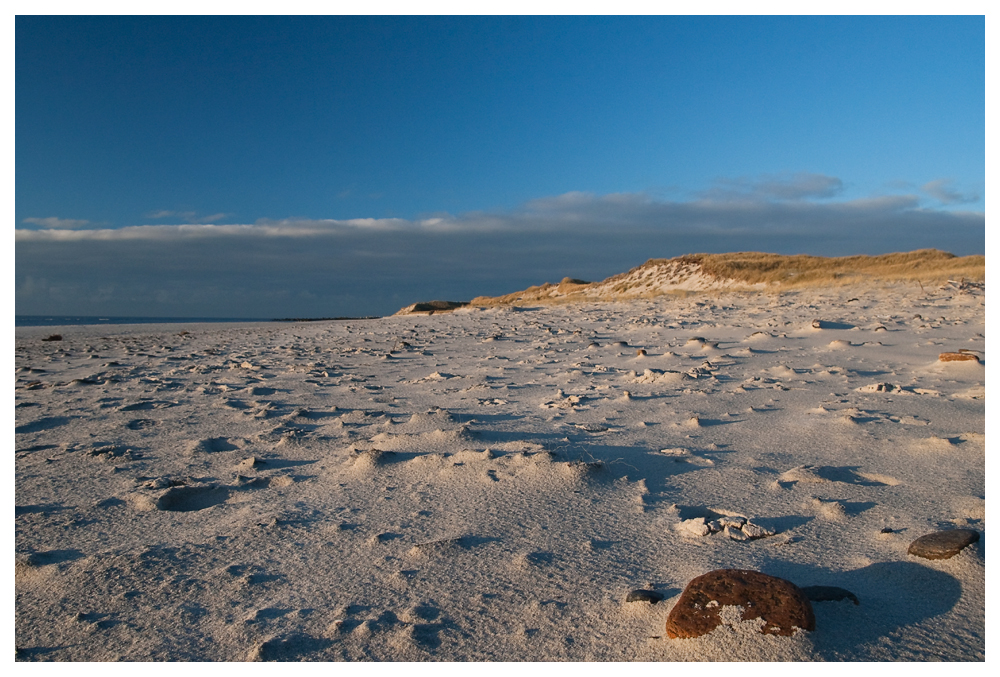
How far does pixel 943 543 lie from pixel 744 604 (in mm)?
937

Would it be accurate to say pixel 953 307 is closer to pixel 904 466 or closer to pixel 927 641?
pixel 904 466

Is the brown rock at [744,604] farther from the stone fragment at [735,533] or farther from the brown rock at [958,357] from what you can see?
the brown rock at [958,357]

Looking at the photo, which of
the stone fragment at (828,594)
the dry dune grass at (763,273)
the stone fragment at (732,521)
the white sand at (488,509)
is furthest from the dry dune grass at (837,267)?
the stone fragment at (828,594)

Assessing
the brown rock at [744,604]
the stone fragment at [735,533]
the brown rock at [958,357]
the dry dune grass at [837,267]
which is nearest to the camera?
the brown rock at [744,604]

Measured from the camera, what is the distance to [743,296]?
13.0 m

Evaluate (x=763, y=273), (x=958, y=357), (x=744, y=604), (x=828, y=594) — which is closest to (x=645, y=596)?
(x=744, y=604)

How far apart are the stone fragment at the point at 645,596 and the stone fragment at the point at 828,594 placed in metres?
0.43

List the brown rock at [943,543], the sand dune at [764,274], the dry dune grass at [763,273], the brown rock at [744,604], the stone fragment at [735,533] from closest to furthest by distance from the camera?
the brown rock at [744,604] → the brown rock at [943,543] → the stone fragment at [735,533] → the sand dune at [764,274] → the dry dune grass at [763,273]

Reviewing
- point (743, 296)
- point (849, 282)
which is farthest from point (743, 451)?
point (849, 282)

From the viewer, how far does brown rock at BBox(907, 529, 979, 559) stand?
202 centimetres

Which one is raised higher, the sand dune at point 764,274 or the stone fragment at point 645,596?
the sand dune at point 764,274

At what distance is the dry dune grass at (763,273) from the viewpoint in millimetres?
13602

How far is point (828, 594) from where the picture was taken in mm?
1804

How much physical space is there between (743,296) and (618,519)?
11699 millimetres
